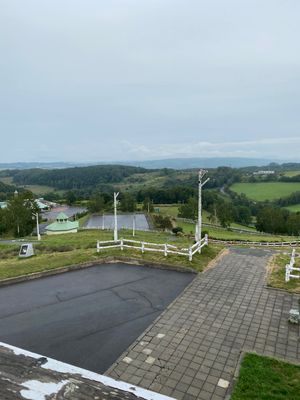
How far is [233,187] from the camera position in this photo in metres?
129

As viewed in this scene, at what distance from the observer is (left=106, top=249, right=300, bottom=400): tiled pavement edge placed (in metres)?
5.66

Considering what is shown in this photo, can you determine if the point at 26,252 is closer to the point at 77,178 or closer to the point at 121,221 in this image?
the point at 121,221

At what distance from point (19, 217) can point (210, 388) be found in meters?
46.5

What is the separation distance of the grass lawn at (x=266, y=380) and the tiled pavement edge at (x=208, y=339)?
0.78 feet

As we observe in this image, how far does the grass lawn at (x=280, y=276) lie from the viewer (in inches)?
394

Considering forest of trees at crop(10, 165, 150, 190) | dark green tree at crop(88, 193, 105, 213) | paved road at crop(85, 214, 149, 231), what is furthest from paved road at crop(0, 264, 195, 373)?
forest of trees at crop(10, 165, 150, 190)

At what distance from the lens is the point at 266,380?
18.3 feet

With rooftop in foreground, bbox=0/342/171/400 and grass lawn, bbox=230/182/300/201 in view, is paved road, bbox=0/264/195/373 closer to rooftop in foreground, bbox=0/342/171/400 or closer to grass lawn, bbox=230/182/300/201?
rooftop in foreground, bbox=0/342/171/400

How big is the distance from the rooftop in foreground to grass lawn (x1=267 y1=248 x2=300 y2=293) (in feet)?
24.3

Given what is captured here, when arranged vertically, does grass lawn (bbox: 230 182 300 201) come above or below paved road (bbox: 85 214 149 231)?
Answer: above

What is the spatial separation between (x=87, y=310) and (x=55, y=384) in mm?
4546

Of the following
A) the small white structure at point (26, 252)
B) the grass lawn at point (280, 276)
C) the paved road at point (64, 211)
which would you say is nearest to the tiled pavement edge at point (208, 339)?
the grass lawn at point (280, 276)

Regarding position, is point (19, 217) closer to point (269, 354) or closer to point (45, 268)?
point (45, 268)

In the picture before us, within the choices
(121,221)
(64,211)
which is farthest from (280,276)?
(64,211)
